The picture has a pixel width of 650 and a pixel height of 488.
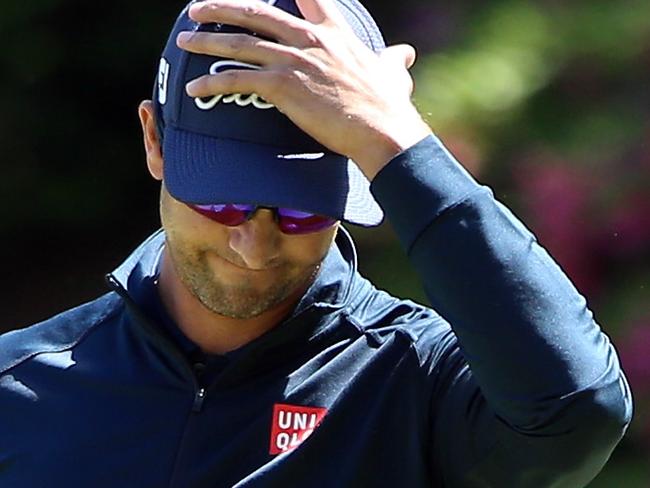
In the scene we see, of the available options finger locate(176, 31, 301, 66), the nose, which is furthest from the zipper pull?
finger locate(176, 31, 301, 66)

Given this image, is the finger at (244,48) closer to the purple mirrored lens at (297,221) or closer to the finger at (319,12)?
the finger at (319,12)

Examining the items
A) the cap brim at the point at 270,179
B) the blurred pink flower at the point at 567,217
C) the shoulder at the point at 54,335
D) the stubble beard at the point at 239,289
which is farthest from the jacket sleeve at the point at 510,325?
the blurred pink flower at the point at 567,217

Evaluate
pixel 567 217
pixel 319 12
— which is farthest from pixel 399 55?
pixel 567 217

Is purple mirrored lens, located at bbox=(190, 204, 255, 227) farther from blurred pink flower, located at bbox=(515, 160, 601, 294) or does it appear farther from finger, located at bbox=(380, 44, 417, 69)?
blurred pink flower, located at bbox=(515, 160, 601, 294)

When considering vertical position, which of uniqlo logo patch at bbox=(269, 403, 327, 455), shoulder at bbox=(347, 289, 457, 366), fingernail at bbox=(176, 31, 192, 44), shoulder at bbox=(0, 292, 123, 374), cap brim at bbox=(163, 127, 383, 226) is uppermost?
fingernail at bbox=(176, 31, 192, 44)

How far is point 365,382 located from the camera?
1.77 meters

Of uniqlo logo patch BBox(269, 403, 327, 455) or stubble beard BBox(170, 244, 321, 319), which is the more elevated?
stubble beard BBox(170, 244, 321, 319)

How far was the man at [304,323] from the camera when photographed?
5.13 feet

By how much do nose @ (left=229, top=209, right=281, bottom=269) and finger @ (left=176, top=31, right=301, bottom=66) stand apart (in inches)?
7.1

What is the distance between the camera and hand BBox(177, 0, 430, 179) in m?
1.61

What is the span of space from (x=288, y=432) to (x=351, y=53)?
402 millimetres

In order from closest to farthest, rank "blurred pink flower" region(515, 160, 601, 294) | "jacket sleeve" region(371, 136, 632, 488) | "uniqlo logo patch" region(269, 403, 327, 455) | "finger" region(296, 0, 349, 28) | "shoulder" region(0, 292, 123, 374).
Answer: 1. "jacket sleeve" region(371, 136, 632, 488)
2. "finger" region(296, 0, 349, 28)
3. "uniqlo logo patch" region(269, 403, 327, 455)
4. "shoulder" region(0, 292, 123, 374)
5. "blurred pink flower" region(515, 160, 601, 294)

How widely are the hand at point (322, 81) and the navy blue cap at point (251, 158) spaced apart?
5 centimetres

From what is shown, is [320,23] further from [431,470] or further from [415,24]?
[415,24]
